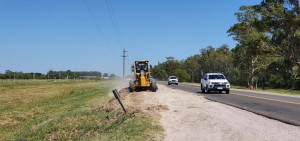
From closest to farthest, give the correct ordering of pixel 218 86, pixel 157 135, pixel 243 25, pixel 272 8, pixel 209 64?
pixel 157 135, pixel 218 86, pixel 272 8, pixel 243 25, pixel 209 64

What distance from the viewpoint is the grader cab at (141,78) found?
3572 cm

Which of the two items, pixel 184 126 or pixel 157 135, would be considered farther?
pixel 184 126

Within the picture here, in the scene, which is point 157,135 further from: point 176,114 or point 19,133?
point 19,133

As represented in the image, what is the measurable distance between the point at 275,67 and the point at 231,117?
5656cm

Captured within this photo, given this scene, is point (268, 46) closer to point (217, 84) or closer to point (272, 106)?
point (217, 84)

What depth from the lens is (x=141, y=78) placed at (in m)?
35.8

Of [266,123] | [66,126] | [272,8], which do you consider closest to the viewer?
[266,123]

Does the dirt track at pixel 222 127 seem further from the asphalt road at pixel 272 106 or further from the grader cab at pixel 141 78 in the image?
the grader cab at pixel 141 78

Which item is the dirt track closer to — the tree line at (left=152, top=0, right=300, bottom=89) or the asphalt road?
the asphalt road

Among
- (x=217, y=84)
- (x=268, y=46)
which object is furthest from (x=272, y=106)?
(x=268, y=46)

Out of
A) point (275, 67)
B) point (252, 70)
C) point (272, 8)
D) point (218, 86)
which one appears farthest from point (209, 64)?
point (218, 86)

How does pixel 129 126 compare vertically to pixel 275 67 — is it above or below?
below

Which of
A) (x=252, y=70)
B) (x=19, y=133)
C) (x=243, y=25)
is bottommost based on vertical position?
(x=19, y=133)

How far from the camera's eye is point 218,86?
3491 centimetres
